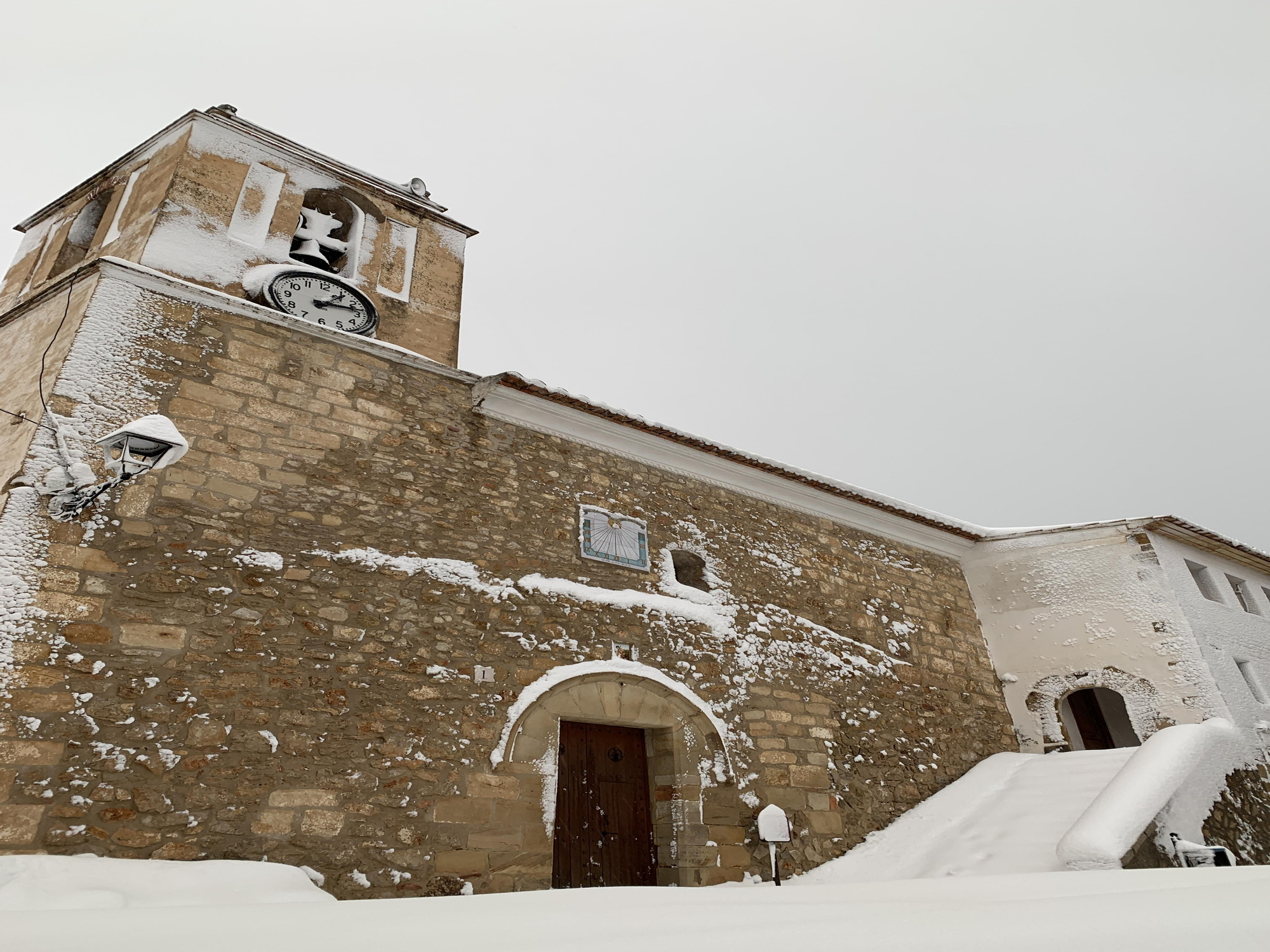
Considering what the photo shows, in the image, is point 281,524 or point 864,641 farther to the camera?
point 864,641

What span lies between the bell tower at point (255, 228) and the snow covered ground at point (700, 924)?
5134 mm

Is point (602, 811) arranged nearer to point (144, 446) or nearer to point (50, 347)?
point (144, 446)

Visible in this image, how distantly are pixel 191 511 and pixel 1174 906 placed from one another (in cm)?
508

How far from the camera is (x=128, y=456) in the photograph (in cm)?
388

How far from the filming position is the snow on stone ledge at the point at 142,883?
3.23 metres

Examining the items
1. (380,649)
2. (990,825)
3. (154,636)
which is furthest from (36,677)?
(990,825)

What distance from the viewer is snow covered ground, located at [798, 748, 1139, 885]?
5840 mm

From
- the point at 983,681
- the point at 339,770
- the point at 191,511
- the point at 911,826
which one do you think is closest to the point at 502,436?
the point at 191,511

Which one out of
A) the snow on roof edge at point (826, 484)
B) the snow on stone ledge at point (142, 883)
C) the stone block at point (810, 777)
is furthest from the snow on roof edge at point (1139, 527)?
the snow on stone ledge at point (142, 883)

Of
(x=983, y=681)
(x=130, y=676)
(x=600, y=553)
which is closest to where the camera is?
(x=130, y=676)

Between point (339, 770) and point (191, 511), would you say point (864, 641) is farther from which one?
point (191, 511)

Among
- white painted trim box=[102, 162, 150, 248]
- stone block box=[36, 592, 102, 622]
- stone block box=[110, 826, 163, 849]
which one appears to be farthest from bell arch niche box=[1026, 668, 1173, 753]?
white painted trim box=[102, 162, 150, 248]

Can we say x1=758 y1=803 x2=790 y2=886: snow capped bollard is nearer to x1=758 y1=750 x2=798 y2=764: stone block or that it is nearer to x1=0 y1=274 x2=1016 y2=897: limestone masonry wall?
x1=0 y1=274 x2=1016 y2=897: limestone masonry wall

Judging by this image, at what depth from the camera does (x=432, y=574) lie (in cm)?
537
